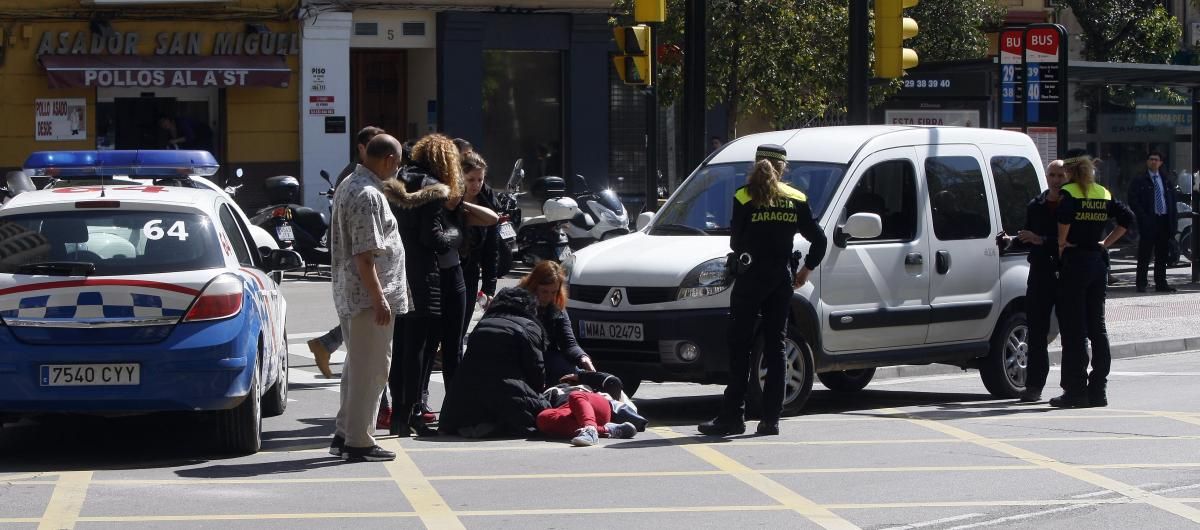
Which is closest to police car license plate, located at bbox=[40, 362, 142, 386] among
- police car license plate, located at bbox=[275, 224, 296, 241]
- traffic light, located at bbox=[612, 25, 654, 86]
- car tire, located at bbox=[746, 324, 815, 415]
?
car tire, located at bbox=[746, 324, 815, 415]

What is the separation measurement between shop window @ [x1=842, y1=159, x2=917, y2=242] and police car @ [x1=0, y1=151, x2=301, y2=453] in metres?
4.06

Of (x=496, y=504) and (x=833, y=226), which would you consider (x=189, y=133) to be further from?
(x=496, y=504)

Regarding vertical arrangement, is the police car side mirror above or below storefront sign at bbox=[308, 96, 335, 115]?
below

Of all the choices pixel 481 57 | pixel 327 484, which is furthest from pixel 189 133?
pixel 327 484

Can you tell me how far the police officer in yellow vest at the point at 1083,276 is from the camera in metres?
11.1

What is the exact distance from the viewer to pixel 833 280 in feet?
34.7

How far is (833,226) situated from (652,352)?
1440 mm

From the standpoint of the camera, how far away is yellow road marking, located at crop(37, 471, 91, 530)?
7059mm

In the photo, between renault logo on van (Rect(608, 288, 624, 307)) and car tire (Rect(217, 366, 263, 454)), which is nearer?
car tire (Rect(217, 366, 263, 454))

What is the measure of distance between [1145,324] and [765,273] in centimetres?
886

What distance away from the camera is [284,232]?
2062 cm

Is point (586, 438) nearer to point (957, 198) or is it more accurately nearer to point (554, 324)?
point (554, 324)

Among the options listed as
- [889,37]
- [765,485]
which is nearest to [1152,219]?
[889,37]

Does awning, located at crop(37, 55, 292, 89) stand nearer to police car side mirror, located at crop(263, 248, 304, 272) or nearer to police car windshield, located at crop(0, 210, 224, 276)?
police car side mirror, located at crop(263, 248, 304, 272)
